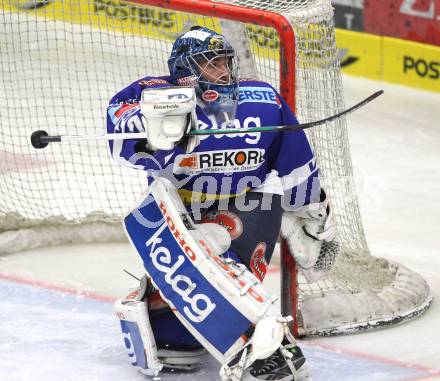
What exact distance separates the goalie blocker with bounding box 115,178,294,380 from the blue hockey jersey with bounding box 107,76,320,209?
0.29 feet

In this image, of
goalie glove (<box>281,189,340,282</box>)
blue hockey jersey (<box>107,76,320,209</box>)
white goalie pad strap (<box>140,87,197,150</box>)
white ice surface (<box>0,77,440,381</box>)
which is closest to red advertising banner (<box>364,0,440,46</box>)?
white ice surface (<box>0,77,440,381</box>)

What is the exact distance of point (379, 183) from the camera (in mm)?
6031

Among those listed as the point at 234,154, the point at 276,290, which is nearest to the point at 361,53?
the point at 276,290

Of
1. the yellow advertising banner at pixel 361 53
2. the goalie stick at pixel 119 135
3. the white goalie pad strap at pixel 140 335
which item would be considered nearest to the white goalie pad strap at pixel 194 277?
the white goalie pad strap at pixel 140 335

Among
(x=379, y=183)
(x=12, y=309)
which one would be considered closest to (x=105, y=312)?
(x=12, y=309)

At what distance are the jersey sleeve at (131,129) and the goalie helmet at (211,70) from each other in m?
0.14

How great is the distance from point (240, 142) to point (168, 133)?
0.43 meters

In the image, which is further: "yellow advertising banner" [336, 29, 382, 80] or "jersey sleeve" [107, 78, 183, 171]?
"yellow advertising banner" [336, 29, 382, 80]

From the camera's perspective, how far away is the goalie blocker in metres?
3.50

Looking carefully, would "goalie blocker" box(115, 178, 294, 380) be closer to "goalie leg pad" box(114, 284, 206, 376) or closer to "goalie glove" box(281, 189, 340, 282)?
"goalie leg pad" box(114, 284, 206, 376)

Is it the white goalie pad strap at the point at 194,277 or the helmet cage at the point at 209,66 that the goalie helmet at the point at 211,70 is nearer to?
the helmet cage at the point at 209,66

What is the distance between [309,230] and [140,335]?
711 mm

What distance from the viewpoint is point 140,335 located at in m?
3.70

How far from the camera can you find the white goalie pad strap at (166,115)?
332 cm
